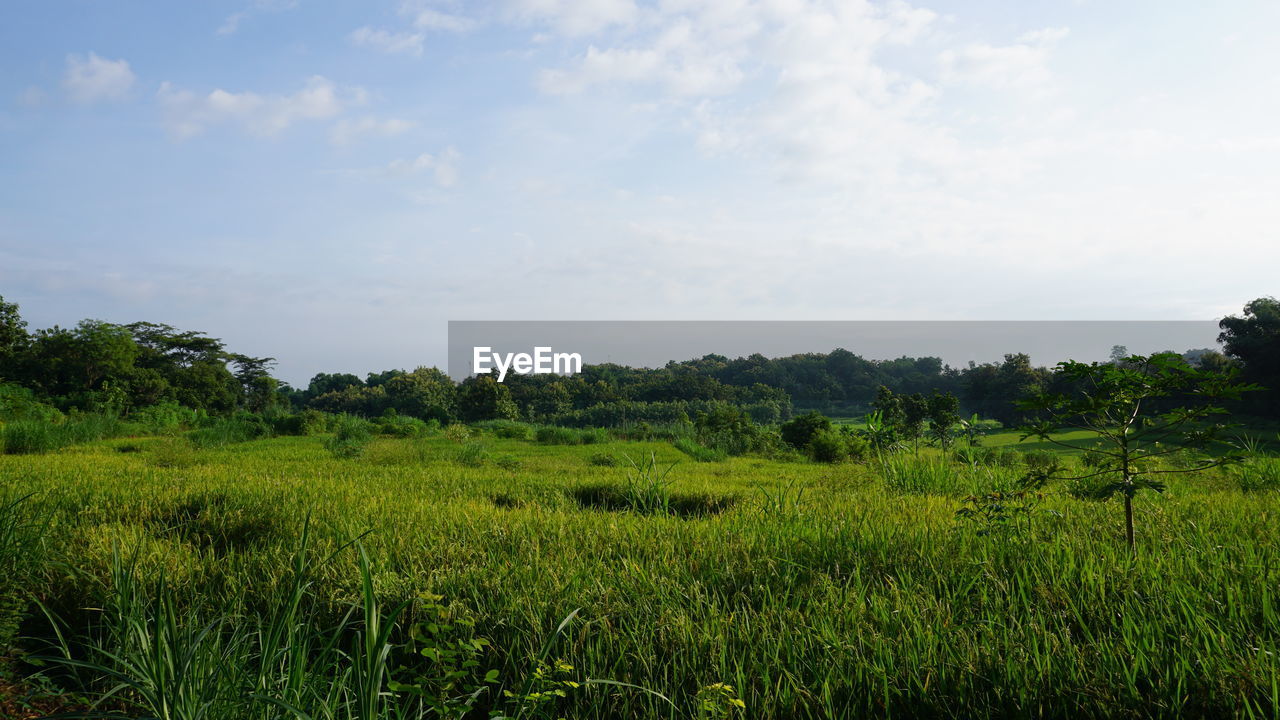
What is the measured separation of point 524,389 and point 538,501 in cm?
3767

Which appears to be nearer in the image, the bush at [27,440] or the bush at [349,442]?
the bush at [27,440]

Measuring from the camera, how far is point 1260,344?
1152 inches

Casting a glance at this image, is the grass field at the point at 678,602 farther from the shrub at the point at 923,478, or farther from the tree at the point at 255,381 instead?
the tree at the point at 255,381

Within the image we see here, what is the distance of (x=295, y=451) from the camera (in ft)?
36.9

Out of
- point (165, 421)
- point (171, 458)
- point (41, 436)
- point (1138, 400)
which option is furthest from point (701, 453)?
point (165, 421)

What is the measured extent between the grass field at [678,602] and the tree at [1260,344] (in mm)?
30800

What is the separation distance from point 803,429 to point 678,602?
14.5m

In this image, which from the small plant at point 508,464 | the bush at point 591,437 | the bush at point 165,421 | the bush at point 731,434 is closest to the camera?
the small plant at point 508,464

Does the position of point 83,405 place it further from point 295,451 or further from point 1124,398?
point 1124,398

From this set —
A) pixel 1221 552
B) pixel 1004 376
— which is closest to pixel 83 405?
pixel 1221 552

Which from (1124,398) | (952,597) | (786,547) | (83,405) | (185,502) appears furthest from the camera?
(83,405)

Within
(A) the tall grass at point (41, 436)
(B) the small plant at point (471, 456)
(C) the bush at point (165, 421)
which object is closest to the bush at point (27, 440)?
(A) the tall grass at point (41, 436)

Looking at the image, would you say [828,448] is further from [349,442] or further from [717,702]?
[717,702]

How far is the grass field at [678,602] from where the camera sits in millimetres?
2047
